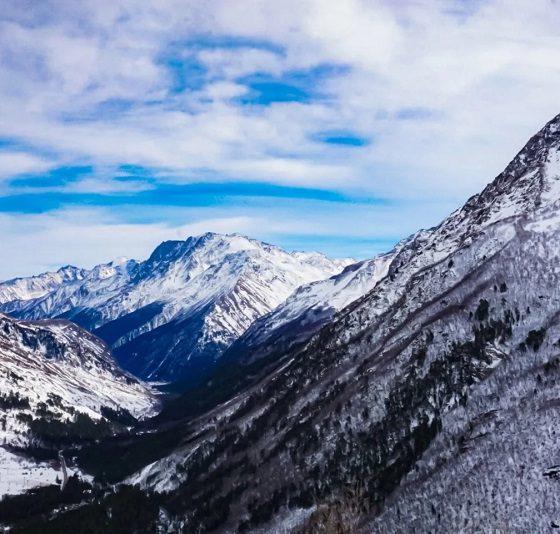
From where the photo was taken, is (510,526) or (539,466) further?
(539,466)

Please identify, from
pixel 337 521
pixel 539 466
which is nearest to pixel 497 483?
pixel 539 466

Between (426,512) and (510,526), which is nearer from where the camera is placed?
(510,526)

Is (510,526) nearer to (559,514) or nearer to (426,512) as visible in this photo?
(559,514)

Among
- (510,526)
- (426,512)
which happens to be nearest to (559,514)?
(510,526)

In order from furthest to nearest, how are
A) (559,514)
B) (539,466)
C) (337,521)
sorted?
1. (539,466)
2. (559,514)
3. (337,521)

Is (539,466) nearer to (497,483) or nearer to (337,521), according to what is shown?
(497,483)

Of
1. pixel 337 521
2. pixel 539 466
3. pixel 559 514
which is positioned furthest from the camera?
pixel 539 466

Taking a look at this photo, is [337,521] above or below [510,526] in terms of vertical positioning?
above

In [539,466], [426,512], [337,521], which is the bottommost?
[426,512]

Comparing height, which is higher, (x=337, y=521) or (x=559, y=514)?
(x=337, y=521)
